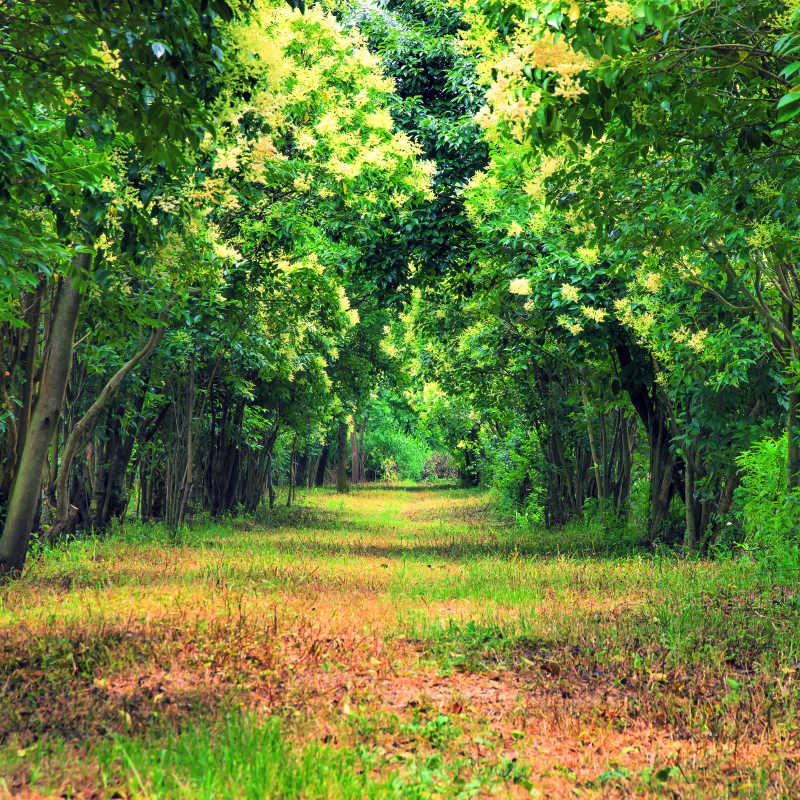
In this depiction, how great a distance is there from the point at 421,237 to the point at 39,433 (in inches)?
245

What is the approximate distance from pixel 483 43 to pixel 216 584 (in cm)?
614

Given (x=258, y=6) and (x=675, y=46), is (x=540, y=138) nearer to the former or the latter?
(x=675, y=46)

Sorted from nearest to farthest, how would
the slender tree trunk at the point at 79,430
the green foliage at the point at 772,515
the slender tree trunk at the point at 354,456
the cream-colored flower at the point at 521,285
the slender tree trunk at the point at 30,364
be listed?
the green foliage at the point at 772,515, the slender tree trunk at the point at 30,364, the slender tree trunk at the point at 79,430, the cream-colored flower at the point at 521,285, the slender tree trunk at the point at 354,456

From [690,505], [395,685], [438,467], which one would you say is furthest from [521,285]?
[438,467]

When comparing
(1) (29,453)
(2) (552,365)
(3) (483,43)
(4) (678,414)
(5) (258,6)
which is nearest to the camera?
(3) (483,43)

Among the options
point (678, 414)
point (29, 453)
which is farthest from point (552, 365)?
point (29, 453)

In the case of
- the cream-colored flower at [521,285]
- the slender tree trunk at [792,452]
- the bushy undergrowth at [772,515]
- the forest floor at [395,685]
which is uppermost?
the cream-colored flower at [521,285]

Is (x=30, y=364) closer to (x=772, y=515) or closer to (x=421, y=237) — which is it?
(x=421, y=237)

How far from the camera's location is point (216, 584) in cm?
888

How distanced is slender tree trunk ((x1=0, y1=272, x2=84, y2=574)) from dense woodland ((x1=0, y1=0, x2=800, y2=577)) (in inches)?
1.3

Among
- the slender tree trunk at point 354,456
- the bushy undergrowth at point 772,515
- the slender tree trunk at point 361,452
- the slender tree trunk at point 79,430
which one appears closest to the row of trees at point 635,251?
the bushy undergrowth at point 772,515

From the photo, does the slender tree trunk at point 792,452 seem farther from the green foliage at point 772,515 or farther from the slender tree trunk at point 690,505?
the slender tree trunk at point 690,505

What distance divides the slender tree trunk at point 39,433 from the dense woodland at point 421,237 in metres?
0.03

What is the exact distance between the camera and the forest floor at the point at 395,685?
154 inches
